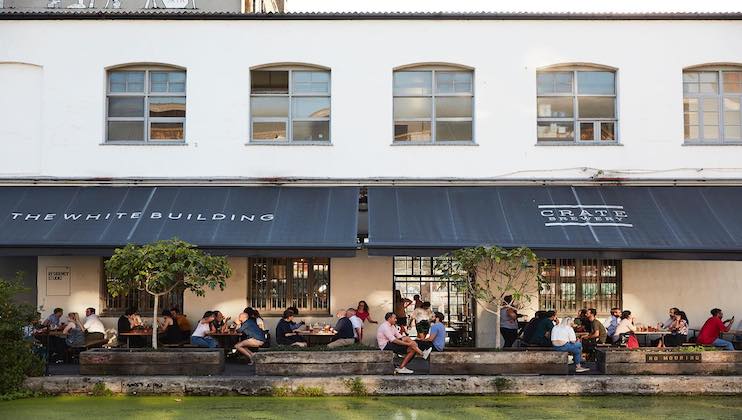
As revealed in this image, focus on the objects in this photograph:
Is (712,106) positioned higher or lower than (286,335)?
higher

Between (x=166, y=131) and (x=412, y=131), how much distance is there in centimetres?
517

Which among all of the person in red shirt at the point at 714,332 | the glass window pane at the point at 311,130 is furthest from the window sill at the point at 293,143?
the person in red shirt at the point at 714,332

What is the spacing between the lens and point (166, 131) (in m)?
18.7

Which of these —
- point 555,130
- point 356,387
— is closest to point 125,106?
point 356,387

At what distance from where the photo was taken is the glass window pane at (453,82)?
18.8 meters

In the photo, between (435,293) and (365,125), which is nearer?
(365,125)

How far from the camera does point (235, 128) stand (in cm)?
1852

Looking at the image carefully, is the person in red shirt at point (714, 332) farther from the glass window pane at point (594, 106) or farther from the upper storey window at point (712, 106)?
Answer: the glass window pane at point (594, 106)

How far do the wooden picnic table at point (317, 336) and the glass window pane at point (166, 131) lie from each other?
5.04 meters

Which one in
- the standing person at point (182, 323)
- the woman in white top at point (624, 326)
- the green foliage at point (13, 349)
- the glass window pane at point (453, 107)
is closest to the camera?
the green foliage at point (13, 349)

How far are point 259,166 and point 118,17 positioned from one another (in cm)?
429

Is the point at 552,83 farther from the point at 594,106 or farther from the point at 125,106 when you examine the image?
the point at 125,106

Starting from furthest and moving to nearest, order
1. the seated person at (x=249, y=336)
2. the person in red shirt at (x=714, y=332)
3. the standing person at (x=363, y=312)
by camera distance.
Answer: the standing person at (x=363, y=312) → the person in red shirt at (x=714, y=332) → the seated person at (x=249, y=336)

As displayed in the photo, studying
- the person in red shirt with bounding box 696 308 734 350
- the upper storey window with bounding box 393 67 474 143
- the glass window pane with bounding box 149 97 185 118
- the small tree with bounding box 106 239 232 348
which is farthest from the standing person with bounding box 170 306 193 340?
the person in red shirt with bounding box 696 308 734 350
